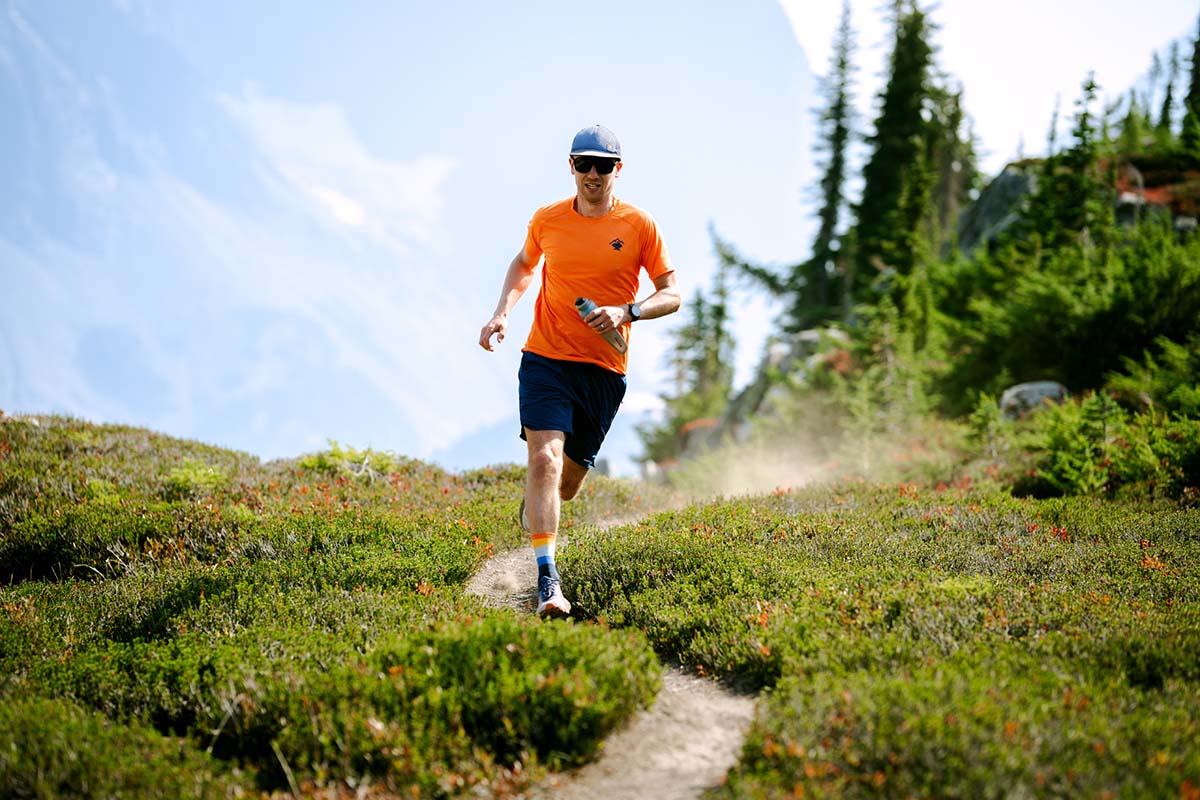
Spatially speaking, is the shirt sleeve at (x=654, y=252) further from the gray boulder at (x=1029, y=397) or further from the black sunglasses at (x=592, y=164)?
the gray boulder at (x=1029, y=397)

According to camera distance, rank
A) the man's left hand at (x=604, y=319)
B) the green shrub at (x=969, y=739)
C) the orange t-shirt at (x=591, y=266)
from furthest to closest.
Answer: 1. the orange t-shirt at (x=591, y=266)
2. the man's left hand at (x=604, y=319)
3. the green shrub at (x=969, y=739)

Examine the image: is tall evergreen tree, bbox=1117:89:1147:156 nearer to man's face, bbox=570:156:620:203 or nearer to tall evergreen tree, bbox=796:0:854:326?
tall evergreen tree, bbox=796:0:854:326

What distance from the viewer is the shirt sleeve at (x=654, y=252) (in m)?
6.54

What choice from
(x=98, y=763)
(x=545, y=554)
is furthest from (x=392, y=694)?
(x=545, y=554)

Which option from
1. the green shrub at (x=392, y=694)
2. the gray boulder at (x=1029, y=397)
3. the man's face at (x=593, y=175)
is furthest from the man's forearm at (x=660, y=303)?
the gray boulder at (x=1029, y=397)

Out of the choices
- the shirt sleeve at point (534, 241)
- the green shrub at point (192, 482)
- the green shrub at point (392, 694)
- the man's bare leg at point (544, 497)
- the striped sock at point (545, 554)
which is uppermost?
the shirt sleeve at point (534, 241)

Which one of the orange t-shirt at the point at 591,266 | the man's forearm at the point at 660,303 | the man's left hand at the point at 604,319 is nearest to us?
the man's left hand at the point at 604,319

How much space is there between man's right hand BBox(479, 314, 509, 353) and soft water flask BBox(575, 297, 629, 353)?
2.49 ft

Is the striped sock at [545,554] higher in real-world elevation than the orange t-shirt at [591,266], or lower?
lower

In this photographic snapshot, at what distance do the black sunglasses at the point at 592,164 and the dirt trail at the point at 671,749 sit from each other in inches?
143

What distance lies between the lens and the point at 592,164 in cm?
617

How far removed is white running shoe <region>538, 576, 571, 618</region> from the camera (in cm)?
580

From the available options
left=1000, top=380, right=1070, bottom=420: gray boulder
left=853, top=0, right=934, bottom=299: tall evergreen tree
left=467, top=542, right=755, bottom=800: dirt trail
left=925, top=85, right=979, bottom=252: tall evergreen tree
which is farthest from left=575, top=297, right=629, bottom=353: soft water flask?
left=925, top=85, right=979, bottom=252: tall evergreen tree

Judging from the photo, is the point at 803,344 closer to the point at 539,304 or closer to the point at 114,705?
the point at 539,304
